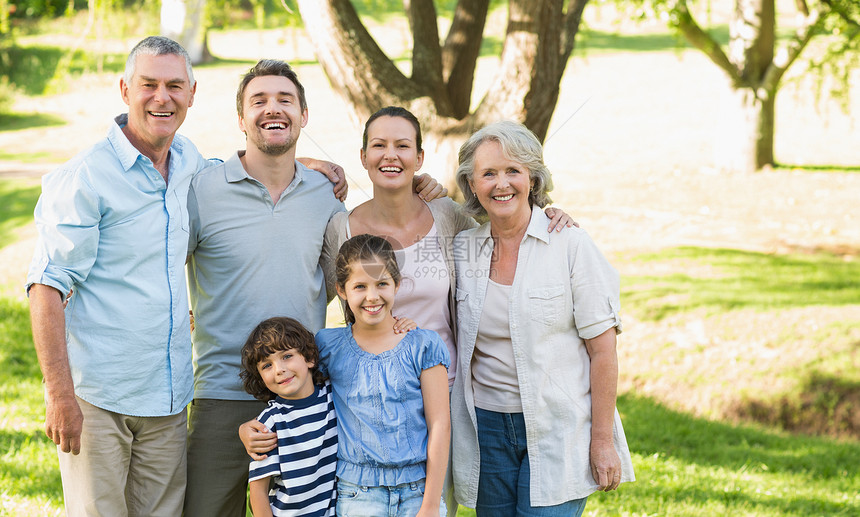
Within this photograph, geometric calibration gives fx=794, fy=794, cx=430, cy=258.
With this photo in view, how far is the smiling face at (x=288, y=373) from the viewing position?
2588mm

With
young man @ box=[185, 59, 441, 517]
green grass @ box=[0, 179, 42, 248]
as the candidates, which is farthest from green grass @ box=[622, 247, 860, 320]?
green grass @ box=[0, 179, 42, 248]

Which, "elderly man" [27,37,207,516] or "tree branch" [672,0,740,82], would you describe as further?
"tree branch" [672,0,740,82]

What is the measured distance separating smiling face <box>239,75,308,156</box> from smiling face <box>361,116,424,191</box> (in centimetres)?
32

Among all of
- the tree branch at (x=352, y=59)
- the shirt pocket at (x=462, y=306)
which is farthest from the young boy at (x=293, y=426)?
the tree branch at (x=352, y=59)

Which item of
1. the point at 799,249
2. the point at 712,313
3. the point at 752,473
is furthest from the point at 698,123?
the point at 752,473

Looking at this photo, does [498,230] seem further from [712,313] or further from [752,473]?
[712,313]

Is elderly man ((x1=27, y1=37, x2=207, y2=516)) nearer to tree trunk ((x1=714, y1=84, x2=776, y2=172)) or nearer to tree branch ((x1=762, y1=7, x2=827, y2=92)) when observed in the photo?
tree branch ((x1=762, y1=7, x2=827, y2=92))

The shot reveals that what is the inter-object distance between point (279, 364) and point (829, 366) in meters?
5.47

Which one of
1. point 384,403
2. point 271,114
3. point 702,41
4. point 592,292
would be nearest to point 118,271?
point 271,114

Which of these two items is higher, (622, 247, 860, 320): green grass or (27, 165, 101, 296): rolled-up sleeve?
(27, 165, 101, 296): rolled-up sleeve

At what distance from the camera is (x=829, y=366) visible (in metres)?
6.52

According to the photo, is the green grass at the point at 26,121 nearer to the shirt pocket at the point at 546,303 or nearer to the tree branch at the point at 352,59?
the tree branch at the point at 352,59

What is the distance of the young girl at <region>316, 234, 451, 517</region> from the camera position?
2568 mm

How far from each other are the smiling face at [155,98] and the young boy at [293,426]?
2.51 feet
